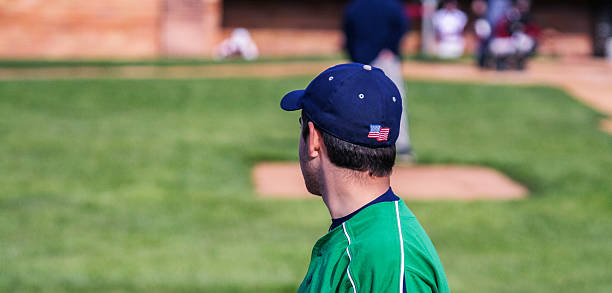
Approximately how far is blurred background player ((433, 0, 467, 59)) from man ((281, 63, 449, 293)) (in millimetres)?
28237

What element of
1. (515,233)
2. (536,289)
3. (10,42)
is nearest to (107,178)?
(515,233)

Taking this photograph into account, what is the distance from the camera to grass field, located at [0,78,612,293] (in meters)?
7.12

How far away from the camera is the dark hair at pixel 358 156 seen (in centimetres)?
238

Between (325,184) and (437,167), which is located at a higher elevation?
(325,184)

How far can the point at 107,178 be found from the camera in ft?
34.5

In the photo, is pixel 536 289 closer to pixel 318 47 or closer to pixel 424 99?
pixel 424 99

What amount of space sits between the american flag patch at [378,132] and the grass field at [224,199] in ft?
14.7

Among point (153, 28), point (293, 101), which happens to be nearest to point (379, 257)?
point (293, 101)

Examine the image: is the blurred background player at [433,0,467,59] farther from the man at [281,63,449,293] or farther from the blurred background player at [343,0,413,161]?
the man at [281,63,449,293]

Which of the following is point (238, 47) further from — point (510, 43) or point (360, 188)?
point (360, 188)

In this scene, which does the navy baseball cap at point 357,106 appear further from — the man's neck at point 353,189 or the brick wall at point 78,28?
the brick wall at point 78,28

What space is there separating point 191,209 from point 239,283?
2591 millimetres

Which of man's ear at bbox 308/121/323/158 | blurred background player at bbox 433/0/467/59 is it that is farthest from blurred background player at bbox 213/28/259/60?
man's ear at bbox 308/121/323/158

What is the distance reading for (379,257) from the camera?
220cm
